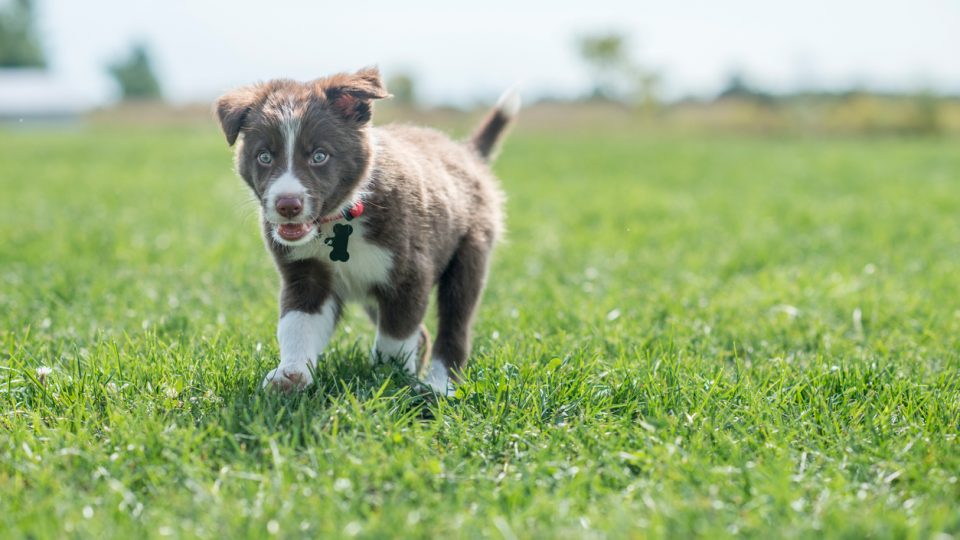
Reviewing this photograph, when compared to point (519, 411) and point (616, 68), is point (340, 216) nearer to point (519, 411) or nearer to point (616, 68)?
point (519, 411)

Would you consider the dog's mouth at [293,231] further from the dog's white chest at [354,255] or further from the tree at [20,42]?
the tree at [20,42]

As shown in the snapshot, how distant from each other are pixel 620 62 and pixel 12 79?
152ft

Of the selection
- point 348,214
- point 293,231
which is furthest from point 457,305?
point 293,231

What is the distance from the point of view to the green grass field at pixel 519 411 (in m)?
2.60

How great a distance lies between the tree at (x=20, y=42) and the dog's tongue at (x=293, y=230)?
269 feet

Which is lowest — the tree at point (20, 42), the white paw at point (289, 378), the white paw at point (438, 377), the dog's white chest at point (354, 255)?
the tree at point (20, 42)

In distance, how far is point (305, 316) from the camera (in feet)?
12.5

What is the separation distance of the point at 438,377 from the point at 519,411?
81cm

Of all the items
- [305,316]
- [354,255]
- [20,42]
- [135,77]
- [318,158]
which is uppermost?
[318,158]

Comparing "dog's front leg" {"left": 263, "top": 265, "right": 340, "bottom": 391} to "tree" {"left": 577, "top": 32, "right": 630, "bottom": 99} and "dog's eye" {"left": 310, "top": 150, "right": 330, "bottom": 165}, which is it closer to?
"dog's eye" {"left": 310, "top": 150, "right": 330, "bottom": 165}

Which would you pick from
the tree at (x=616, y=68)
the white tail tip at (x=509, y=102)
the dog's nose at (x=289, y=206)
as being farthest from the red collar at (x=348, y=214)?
the tree at (x=616, y=68)

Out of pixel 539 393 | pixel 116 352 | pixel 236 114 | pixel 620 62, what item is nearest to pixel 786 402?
pixel 539 393

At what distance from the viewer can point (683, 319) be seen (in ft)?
16.6

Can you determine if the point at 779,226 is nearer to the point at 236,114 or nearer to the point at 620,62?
the point at 236,114
